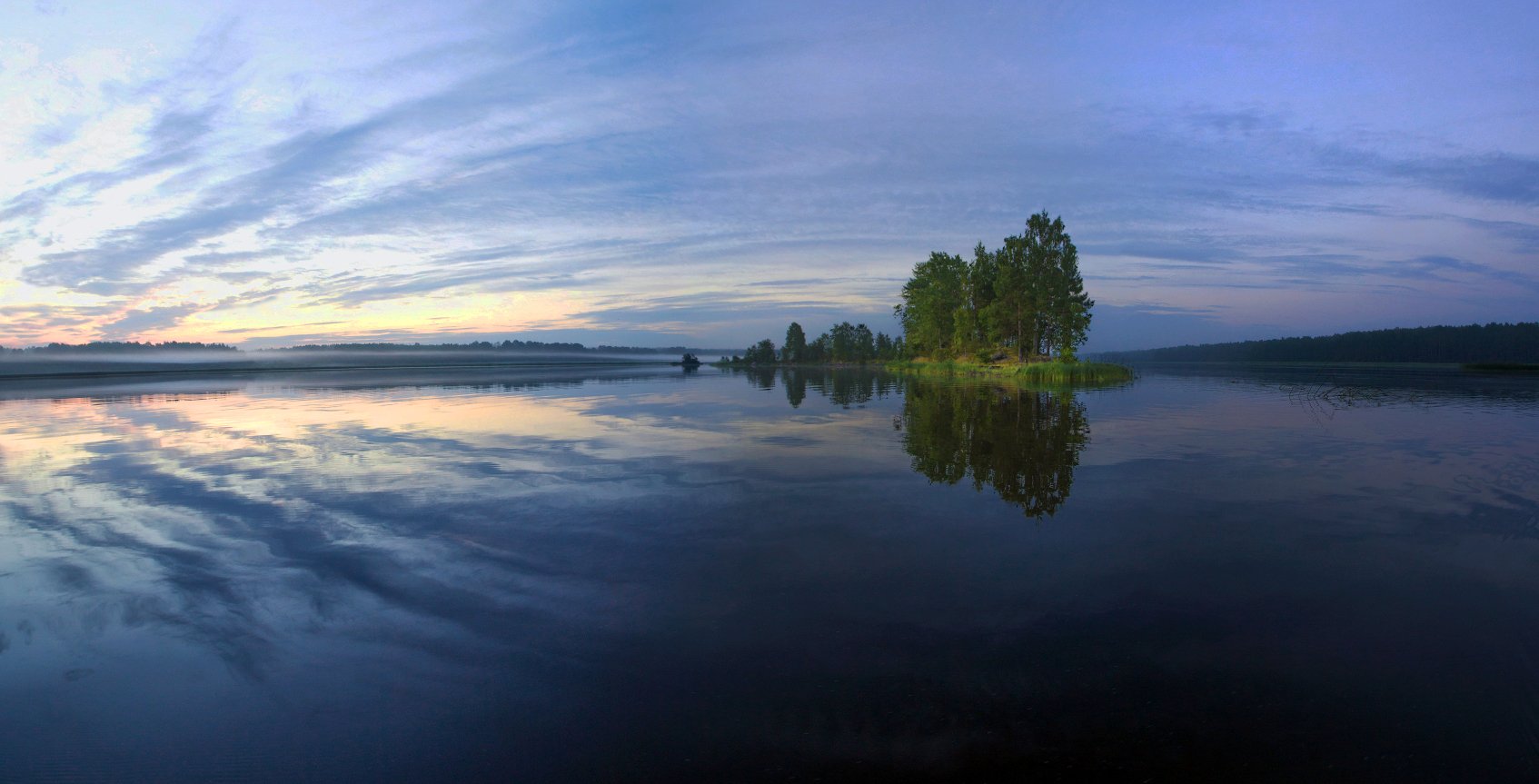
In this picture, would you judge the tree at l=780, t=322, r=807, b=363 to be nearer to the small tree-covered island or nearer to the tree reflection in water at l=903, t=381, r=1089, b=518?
the small tree-covered island

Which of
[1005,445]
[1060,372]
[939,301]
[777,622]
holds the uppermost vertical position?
[939,301]

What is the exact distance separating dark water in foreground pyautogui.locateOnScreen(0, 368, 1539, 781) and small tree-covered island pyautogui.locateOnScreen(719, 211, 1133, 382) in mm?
44943

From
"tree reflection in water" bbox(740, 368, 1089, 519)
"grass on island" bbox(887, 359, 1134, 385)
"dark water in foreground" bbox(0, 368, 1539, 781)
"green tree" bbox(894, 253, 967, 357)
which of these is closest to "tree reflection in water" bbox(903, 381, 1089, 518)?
"tree reflection in water" bbox(740, 368, 1089, 519)

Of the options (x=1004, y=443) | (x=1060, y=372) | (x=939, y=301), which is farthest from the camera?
(x=939, y=301)

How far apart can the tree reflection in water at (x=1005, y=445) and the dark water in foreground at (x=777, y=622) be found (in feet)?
0.58

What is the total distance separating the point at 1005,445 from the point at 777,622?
11.3 m

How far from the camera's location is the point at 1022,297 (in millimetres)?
62906

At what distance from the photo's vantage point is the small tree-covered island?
61688 millimetres

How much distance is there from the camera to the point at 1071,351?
63.2 metres

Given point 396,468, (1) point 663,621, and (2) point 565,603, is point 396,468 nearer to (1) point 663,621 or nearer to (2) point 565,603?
(2) point 565,603

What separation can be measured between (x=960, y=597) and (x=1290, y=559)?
13.5ft

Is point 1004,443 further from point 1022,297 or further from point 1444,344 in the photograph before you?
point 1444,344

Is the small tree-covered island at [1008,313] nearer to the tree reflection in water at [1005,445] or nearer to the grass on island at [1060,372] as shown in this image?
the grass on island at [1060,372]

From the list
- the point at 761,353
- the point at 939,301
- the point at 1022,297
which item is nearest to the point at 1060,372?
the point at 1022,297
